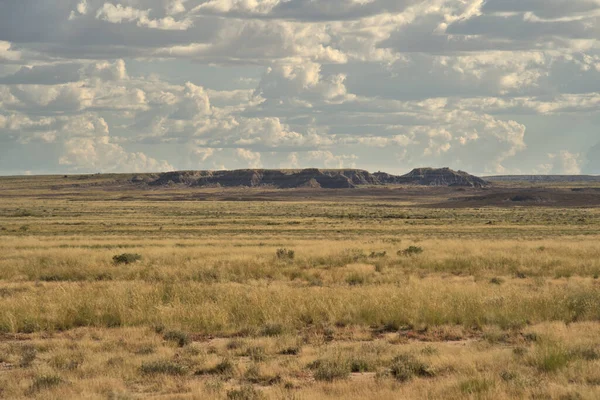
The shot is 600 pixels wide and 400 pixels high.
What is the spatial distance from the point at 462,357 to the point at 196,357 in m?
4.54

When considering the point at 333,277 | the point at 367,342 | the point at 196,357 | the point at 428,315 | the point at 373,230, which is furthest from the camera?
the point at 373,230

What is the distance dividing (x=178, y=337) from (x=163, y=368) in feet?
9.31

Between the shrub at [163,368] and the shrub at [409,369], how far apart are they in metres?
3.35

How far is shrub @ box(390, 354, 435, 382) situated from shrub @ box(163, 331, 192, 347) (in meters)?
4.37

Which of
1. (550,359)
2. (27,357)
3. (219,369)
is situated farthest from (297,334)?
(550,359)

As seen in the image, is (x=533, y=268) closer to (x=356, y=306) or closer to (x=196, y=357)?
(x=356, y=306)

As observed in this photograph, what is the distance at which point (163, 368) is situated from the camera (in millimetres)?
11594

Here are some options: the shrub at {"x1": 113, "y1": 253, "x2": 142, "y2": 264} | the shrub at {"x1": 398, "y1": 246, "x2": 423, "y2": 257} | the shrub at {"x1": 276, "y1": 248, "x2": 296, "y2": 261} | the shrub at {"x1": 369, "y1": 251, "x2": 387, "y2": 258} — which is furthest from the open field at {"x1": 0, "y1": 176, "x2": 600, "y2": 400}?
the shrub at {"x1": 398, "y1": 246, "x2": 423, "y2": 257}

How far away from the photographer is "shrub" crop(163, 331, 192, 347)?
14234 mm

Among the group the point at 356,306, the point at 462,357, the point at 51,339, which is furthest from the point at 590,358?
the point at 51,339

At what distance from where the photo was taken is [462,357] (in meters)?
12.2

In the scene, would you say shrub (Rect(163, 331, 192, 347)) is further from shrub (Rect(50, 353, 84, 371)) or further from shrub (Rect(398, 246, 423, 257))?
shrub (Rect(398, 246, 423, 257))

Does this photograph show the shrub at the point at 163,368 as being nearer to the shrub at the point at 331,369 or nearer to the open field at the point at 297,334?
the open field at the point at 297,334

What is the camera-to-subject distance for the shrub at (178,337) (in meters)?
14.2
